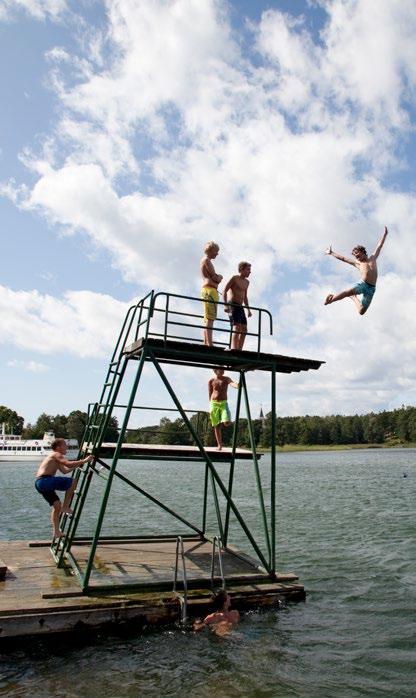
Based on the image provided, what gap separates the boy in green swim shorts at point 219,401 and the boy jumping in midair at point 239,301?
36.1 inches

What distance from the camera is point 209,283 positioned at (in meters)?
12.9

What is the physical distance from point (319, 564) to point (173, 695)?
9.96 meters

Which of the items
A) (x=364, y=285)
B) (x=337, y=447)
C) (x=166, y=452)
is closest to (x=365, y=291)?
(x=364, y=285)

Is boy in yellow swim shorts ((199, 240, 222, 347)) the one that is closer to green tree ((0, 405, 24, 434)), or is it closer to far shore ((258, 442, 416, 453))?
green tree ((0, 405, 24, 434))

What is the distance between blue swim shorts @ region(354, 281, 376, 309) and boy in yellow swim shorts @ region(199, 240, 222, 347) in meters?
3.08

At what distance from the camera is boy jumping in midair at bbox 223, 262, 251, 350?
12.9 meters

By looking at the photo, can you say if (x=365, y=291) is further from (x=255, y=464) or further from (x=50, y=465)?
(x=50, y=465)

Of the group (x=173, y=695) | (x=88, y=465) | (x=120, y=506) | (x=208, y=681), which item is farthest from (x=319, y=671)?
(x=120, y=506)

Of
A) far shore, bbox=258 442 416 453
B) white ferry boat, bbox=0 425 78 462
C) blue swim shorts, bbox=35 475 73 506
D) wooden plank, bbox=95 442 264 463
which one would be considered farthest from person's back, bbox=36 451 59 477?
far shore, bbox=258 442 416 453

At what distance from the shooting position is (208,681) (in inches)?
348

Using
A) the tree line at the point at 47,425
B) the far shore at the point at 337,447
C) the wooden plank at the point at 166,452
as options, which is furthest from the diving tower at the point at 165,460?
the far shore at the point at 337,447

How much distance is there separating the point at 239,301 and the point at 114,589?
6.53 m

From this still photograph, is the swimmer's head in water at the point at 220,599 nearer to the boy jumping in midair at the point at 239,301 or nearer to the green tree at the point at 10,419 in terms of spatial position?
the boy jumping in midair at the point at 239,301

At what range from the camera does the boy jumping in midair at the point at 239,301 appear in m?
12.9
